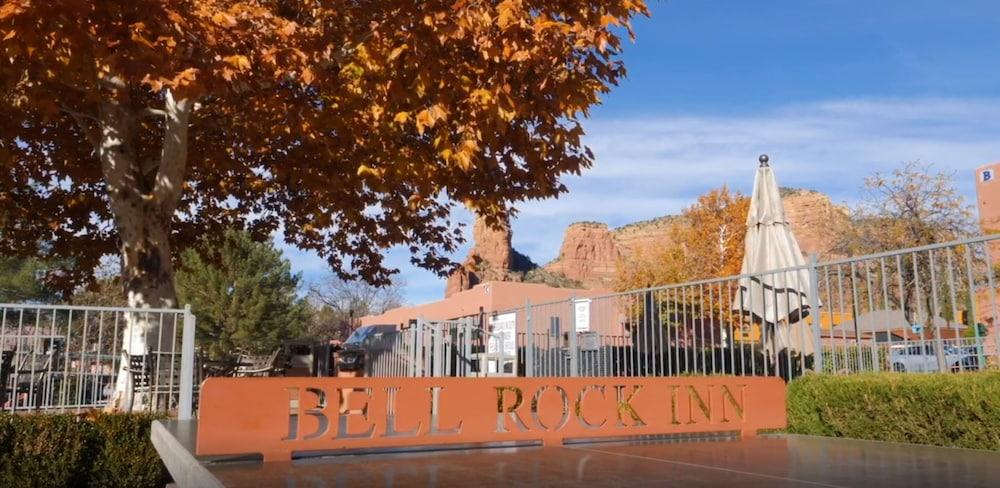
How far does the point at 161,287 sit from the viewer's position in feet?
35.8

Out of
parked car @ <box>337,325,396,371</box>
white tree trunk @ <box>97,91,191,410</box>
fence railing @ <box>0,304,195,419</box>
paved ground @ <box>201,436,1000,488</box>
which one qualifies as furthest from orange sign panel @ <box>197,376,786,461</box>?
parked car @ <box>337,325,396,371</box>

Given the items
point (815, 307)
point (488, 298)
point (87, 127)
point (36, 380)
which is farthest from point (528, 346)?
point (488, 298)

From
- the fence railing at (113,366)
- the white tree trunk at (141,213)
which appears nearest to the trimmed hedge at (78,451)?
the fence railing at (113,366)

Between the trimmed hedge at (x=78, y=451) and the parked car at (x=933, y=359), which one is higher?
the parked car at (x=933, y=359)

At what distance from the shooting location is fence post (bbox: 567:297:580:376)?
1121 cm

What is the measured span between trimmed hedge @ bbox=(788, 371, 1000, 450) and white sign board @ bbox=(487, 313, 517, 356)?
5502 millimetres

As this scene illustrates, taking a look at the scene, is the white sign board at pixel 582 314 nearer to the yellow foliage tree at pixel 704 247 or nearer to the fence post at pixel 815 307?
the fence post at pixel 815 307

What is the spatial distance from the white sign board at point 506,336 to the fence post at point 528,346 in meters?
0.21

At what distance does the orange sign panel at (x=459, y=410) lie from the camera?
17.3 ft

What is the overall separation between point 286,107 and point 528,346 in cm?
506

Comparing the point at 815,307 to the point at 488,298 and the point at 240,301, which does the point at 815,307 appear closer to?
the point at 488,298

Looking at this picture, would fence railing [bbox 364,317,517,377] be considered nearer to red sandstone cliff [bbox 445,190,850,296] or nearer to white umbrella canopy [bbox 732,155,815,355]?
white umbrella canopy [bbox 732,155,815,355]

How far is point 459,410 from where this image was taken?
606cm

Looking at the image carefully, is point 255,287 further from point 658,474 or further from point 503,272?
point 503,272
